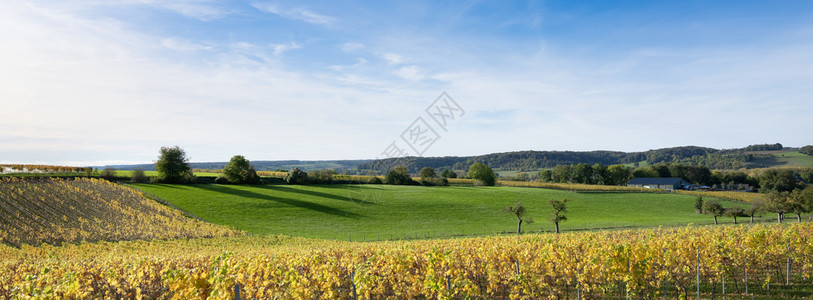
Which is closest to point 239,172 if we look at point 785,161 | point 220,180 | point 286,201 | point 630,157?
point 220,180

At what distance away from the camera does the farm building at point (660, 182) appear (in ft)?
347

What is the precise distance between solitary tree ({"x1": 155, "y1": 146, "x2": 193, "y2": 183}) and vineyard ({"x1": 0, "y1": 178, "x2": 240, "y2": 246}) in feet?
46.8

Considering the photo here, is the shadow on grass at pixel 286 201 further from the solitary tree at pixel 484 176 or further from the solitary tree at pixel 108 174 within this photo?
the solitary tree at pixel 484 176

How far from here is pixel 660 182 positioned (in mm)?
108125

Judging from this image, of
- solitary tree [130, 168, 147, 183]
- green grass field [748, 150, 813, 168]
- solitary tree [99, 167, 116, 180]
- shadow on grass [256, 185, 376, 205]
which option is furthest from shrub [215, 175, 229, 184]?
green grass field [748, 150, 813, 168]

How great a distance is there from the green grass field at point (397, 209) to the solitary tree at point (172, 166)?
464cm

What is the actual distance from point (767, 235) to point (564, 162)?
15662 cm

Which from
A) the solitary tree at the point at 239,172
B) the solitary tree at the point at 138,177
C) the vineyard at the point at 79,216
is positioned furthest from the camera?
the solitary tree at the point at 239,172

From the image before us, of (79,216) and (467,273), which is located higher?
(467,273)

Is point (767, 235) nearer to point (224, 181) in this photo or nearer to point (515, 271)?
point (515, 271)

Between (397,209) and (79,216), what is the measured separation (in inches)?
1212

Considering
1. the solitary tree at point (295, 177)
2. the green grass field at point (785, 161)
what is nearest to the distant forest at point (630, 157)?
the green grass field at point (785, 161)

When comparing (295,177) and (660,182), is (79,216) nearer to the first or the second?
(295,177)

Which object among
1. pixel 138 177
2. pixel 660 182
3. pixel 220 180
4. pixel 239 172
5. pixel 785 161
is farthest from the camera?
pixel 785 161
